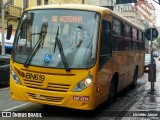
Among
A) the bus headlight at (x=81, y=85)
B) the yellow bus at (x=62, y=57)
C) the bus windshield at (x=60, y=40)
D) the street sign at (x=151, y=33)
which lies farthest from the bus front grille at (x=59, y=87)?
the street sign at (x=151, y=33)

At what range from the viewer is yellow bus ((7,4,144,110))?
880 cm

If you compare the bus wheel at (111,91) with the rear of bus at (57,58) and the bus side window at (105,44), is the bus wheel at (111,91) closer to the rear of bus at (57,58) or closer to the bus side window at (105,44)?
the bus side window at (105,44)

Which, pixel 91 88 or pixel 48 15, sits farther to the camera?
pixel 48 15

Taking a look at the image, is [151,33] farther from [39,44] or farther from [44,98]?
[44,98]

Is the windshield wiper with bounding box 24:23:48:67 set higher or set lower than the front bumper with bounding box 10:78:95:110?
higher

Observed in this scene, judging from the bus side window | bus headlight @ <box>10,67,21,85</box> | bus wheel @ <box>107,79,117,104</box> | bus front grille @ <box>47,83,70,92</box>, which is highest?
the bus side window

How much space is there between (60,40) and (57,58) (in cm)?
46

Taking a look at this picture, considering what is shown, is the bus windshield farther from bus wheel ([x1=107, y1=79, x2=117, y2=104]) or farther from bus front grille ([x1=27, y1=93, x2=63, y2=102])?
bus wheel ([x1=107, y1=79, x2=117, y2=104])

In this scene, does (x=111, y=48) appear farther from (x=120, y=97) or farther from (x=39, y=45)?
(x=120, y=97)

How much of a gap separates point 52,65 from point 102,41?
1.45 m

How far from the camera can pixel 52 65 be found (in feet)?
29.4

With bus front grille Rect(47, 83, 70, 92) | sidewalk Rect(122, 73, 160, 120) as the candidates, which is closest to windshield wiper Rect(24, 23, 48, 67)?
bus front grille Rect(47, 83, 70, 92)

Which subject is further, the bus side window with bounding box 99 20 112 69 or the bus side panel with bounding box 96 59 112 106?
the bus side window with bounding box 99 20 112 69

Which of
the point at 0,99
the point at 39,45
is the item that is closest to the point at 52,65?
the point at 39,45
